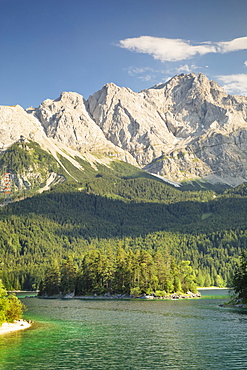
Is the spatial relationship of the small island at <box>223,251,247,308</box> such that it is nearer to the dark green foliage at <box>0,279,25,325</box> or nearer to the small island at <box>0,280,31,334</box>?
the small island at <box>0,280,31,334</box>

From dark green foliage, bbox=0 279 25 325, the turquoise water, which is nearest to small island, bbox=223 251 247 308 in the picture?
the turquoise water

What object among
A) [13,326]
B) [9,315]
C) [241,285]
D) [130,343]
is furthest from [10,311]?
[241,285]

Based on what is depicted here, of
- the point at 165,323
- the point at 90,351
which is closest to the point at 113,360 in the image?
the point at 90,351

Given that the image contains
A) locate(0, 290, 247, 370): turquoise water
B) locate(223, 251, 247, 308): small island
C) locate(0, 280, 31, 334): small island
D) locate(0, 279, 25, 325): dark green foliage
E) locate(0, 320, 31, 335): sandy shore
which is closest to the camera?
locate(0, 290, 247, 370): turquoise water

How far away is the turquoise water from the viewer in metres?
59.0

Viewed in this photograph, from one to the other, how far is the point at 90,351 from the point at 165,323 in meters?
37.1

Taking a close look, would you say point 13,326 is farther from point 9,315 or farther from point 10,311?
point 9,315

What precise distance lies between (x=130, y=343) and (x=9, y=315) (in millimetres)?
33128

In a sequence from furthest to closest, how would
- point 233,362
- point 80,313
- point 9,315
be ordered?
point 80,313
point 9,315
point 233,362

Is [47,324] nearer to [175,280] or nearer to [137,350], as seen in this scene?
[137,350]

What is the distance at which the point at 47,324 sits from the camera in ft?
330

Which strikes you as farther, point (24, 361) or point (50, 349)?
point (50, 349)

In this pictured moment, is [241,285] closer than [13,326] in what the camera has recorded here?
No

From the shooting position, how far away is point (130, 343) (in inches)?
2943
